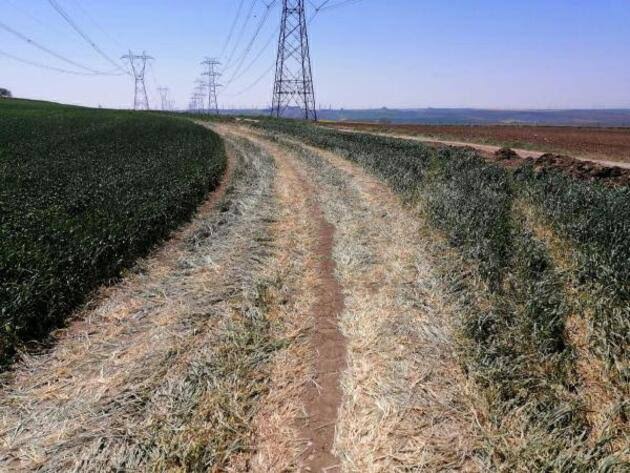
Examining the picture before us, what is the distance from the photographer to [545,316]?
568 cm

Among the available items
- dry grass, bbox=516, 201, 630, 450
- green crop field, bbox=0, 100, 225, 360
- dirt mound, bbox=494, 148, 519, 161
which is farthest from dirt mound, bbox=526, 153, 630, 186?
green crop field, bbox=0, 100, 225, 360

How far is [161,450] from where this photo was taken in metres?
4.00

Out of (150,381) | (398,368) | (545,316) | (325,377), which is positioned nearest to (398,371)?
(398,368)

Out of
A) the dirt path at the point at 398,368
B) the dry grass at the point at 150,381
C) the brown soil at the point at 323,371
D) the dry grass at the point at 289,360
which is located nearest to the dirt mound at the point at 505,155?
the dirt path at the point at 398,368

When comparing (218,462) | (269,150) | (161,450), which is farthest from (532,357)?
(269,150)

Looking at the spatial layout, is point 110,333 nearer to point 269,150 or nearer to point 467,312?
point 467,312

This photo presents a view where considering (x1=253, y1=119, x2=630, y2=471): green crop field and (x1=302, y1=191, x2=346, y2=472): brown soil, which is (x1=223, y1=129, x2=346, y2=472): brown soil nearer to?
(x1=302, y1=191, x2=346, y2=472): brown soil

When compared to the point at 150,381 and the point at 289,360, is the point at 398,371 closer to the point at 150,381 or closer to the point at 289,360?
the point at 289,360

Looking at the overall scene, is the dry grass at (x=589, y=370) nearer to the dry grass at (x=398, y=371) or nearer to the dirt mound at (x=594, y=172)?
the dry grass at (x=398, y=371)

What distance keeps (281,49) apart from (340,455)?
242ft

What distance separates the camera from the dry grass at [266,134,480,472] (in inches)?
163

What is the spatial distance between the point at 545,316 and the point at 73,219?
8351 mm

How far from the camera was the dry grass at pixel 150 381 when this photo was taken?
4016mm

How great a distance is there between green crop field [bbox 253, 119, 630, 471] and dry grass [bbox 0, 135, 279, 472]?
2.53 m
